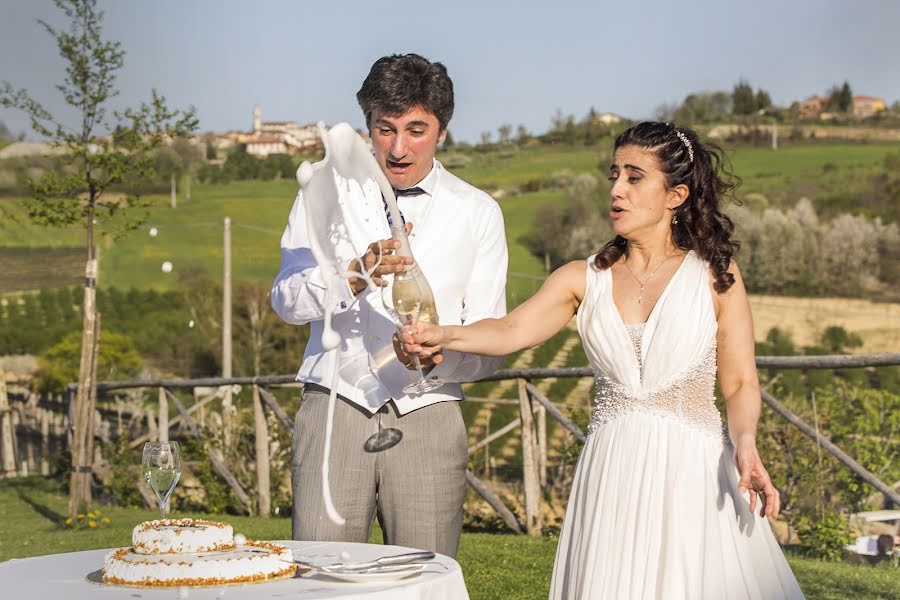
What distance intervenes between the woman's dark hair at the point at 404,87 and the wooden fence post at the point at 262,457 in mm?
5787

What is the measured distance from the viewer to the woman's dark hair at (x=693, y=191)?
2.72 metres

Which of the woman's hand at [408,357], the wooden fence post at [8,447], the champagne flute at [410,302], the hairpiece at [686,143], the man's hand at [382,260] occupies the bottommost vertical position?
the wooden fence post at [8,447]

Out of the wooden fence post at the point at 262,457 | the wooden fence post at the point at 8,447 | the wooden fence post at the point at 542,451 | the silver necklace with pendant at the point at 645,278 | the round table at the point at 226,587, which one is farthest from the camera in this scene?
the wooden fence post at the point at 8,447

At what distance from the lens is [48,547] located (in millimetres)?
7238

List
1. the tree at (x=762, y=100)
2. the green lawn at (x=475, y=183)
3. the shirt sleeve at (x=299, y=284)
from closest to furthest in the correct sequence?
the shirt sleeve at (x=299, y=284) → the green lawn at (x=475, y=183) → the tree at (x=762, y=100)

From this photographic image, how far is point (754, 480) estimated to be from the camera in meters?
2.49

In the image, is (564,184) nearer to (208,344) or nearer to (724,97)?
(724,97)

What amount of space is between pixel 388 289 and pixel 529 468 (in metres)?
4.47

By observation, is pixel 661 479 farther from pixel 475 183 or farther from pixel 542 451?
pixel 475 183

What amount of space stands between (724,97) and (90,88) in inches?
1957

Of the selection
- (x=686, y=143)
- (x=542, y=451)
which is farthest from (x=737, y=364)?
(x=542, y=451)

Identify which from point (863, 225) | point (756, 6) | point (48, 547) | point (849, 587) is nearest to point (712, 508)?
point (849, 587)

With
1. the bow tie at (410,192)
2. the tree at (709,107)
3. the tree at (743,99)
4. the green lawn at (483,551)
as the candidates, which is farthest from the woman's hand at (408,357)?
the tree at (743,99)

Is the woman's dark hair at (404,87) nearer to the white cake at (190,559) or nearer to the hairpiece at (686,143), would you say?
the hairpiece at (686,143)
